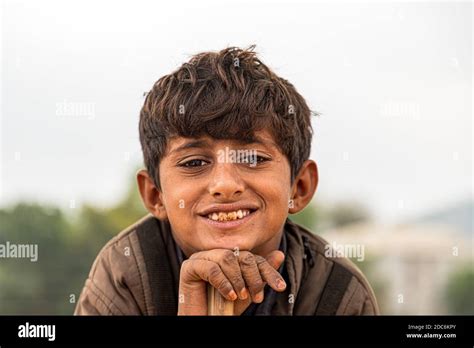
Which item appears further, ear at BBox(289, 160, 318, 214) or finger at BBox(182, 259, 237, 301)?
ear at BBox(289, 160, 318, 214)

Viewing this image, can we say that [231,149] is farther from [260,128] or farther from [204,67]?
[204,67]

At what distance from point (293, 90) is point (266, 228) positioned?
1.47 ft

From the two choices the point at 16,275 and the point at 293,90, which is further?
the point at 16,275

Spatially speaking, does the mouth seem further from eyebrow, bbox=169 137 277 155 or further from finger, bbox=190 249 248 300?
eyebrow, bbox=169 137 277 155

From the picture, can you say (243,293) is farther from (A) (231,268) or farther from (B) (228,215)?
(B) (228,215)

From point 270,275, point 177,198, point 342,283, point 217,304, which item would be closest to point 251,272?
point 270,275

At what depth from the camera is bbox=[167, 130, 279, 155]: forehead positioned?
1918 mm

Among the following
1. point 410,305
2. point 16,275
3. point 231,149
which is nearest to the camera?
point 231,149

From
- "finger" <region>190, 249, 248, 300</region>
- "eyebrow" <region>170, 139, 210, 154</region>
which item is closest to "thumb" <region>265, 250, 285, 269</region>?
"finger" <region>190, 249, 248, 300</region>

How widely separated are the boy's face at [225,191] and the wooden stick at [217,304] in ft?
0.42

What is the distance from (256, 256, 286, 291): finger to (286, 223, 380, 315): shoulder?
12.5 inches

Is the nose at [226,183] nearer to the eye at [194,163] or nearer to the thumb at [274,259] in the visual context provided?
the eye at [194,163]
